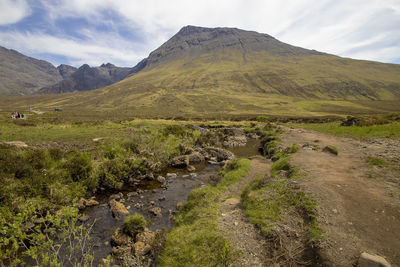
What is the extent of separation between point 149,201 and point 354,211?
541 inches

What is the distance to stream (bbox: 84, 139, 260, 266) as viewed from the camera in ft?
37.6

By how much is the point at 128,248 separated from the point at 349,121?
1961 inches

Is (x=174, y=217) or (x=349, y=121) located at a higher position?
(x=349, y=121)

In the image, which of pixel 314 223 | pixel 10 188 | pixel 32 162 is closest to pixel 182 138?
pixel 32 162

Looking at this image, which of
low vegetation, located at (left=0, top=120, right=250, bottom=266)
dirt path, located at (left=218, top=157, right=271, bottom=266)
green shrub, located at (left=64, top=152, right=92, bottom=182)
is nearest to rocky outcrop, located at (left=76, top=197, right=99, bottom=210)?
low vegetation, located at (left=0, top=120, right=250, bottom=266)

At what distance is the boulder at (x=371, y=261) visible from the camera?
19.7 feet

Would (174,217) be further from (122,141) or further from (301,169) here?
(122,141)

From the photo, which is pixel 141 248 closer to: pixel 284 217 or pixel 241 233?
pixel 241 233

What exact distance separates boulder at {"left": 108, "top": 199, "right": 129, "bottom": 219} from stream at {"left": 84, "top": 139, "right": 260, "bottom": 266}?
32 cm

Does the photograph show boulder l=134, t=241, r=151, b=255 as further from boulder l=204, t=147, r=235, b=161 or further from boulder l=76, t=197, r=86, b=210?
boulder l=204, t=147, r=235, b=161

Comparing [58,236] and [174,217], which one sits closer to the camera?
[58,236]

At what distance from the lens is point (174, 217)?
42.5 feet

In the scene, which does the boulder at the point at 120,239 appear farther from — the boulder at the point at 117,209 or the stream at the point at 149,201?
the boulder at the point at 117,209

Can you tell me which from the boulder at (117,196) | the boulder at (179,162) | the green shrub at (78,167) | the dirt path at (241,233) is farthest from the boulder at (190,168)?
the green shrub at (78,167)
